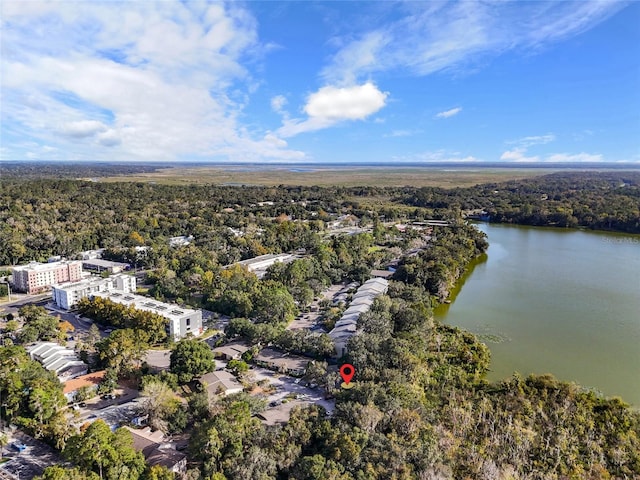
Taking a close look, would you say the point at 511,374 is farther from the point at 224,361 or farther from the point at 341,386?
the point at 224,361

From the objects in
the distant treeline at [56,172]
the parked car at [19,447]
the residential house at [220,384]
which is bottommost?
the parked car at [19,447]

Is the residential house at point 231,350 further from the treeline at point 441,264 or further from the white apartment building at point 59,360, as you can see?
the treeline at point 441,264

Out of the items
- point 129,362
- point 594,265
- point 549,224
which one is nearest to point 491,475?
point 129,362

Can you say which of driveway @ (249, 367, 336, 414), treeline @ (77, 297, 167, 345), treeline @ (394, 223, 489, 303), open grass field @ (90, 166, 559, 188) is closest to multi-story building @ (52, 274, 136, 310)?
treeline @ (77, 297, 167, 345)

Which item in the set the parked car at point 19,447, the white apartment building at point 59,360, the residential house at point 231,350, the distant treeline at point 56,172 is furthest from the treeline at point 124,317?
the distant treeline at point 56,172

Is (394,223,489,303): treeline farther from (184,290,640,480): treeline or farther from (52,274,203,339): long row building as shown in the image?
(52,274,203,339): long row building
